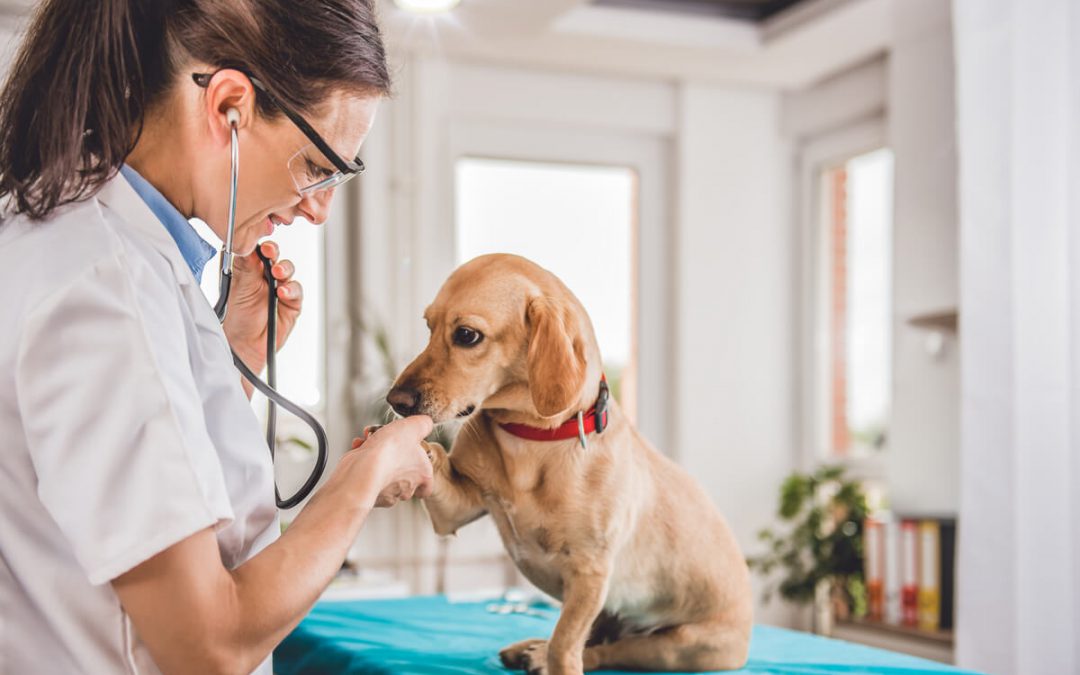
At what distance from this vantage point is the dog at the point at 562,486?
108cm

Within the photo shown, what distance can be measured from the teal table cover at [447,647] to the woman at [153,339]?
1.04 ft

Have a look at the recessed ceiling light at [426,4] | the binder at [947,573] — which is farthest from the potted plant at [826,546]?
the recessed ceiling light at [426,4]

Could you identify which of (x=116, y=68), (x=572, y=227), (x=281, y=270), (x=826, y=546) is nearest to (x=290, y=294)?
(x=281, y=270)

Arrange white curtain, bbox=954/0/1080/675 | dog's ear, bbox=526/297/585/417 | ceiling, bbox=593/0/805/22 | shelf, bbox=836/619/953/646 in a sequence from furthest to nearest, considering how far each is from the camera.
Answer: ceiling, bbox=593/0/805/22 < shelf, bbox=836/619/953/646 < white curtain, bbox=954/0/1080/675 < dog's ear, bbox=526/297/585/417

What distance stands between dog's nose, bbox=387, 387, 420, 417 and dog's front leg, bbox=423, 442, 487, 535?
81 mm

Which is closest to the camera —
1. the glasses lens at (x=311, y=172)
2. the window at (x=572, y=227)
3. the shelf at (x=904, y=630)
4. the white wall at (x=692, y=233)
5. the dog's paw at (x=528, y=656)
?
the glasses lens at (x=311, y=172)

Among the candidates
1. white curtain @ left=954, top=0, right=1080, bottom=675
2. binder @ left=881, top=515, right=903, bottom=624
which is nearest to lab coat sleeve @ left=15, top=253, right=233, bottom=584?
white curtain @ left=954, top=0, right=1080, bottom=675

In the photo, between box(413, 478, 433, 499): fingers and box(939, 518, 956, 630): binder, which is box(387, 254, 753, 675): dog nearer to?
box(413, 478, 433, 499): fingers

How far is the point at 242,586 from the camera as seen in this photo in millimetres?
753

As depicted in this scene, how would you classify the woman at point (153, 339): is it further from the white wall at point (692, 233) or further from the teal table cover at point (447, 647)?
the white wall at point (692, 233)

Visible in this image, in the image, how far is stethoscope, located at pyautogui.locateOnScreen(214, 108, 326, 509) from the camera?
0.89 metres

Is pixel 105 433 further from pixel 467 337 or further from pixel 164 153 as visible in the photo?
pixel 467 337

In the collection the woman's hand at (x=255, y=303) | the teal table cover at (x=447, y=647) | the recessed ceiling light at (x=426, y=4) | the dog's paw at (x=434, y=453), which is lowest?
the teal table cover at (x=447, y=647)

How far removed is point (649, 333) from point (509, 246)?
734mm
